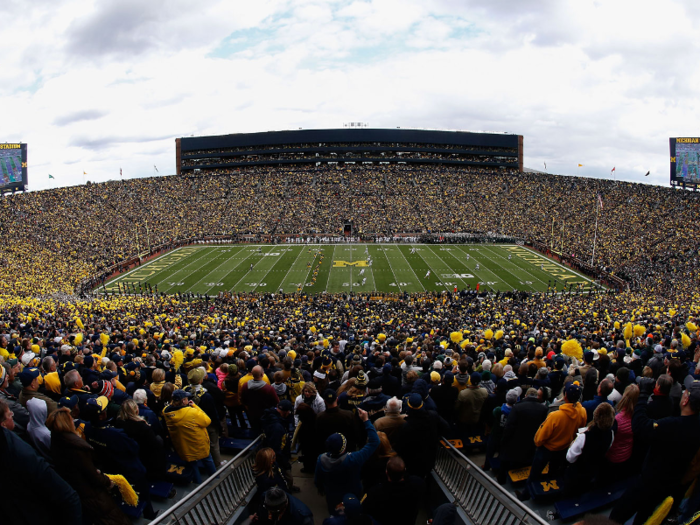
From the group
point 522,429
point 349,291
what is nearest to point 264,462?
point 522,429

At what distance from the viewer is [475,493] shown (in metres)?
4.83

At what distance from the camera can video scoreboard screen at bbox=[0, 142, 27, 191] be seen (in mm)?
60469

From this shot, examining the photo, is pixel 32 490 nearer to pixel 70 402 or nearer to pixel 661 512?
pixel 70 402

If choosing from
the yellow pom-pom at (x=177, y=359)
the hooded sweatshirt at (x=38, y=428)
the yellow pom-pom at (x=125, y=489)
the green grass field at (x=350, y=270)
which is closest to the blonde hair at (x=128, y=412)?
the yellow pom-pom at (x=125, y=489)

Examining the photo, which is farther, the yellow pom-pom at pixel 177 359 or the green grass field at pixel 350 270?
the green grass field at pixel 350 270

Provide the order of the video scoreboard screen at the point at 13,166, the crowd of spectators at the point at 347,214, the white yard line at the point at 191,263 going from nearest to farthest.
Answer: the white yard line at the point at 191,263 → the crowd of spectators at the point at 347,214 → the video scoreboard screen at the point at 13,166

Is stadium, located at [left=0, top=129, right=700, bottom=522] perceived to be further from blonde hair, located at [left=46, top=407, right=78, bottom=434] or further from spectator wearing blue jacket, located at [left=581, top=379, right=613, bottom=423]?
blonde hair, located at [left=46, top=407, right=78, bottom=434]

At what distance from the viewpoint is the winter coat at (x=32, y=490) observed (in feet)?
11.0

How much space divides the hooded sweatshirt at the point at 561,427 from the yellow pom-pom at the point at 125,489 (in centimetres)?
468

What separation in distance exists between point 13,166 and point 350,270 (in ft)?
178

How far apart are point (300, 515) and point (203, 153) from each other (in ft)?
332

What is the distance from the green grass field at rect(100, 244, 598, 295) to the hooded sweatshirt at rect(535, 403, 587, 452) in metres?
32.1

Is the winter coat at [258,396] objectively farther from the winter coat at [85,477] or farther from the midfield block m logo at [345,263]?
the midfield block m logo at [345,263]

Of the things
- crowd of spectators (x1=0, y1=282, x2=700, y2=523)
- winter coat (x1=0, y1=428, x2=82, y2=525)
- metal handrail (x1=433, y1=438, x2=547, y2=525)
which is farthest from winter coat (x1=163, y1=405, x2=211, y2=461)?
metal handrail (x1=433, y1=438, x2=547, y2=525)
